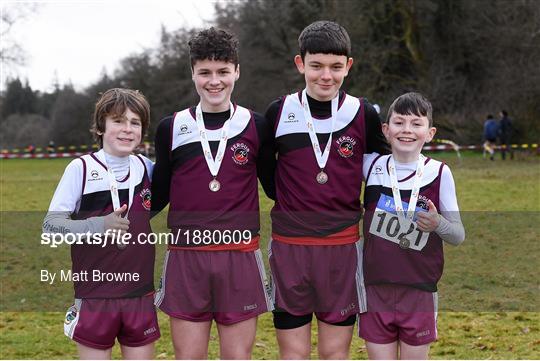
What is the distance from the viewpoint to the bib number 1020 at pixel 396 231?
3910mm

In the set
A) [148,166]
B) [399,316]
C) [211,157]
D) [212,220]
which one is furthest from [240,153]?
[399,316]

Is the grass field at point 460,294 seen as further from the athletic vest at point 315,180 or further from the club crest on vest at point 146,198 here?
the athletic vest at point 315,180

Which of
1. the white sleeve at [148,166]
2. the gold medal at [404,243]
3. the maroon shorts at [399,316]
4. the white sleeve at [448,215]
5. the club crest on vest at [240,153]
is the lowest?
→ the maroon shorts at [399,316]

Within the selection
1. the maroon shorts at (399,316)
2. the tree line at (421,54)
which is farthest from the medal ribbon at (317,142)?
the tree line at (421,54)

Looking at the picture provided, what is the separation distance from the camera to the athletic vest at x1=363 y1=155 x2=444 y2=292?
391 centimetres

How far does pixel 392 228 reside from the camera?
3930 millimetres

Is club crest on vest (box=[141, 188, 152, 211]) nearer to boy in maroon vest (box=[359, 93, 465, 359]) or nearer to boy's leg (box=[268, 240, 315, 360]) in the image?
boy's leg (box=[268, 240, 315, 360])

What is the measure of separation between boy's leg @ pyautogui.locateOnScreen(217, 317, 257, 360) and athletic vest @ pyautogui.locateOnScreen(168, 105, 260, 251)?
1.43ft

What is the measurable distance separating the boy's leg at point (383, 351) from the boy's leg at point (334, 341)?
168mm

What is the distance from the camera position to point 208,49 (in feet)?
12.8

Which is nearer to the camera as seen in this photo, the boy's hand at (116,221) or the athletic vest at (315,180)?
the boy's hand at (116,221)

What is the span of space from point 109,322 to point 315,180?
4.54ft

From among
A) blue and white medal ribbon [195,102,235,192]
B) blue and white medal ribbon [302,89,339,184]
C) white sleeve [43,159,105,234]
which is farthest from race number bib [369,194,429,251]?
white sleeve [43,159,105,234]

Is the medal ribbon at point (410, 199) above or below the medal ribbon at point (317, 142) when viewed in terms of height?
below
